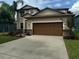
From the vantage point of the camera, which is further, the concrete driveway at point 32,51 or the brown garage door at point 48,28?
the brown garage door at point 48,28

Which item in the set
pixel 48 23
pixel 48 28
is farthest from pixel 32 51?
pixel 48 23

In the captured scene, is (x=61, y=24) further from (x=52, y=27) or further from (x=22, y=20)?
(x=22, y=20)

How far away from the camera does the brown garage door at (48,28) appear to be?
83.6ft

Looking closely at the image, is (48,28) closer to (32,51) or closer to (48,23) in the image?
(48,23)

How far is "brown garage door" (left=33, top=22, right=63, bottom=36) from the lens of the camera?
25.5 metres

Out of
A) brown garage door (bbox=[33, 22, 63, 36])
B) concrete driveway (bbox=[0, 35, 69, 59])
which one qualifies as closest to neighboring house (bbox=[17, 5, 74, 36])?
brown garage door (bbox=[33, 22, 63, 36])

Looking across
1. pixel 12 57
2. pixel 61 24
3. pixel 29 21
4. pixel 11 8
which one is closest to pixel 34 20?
pixel 29 21

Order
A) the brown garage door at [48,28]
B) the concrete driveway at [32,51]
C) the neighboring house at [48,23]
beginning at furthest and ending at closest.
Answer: the brown garage door at [48,28], the neighboring house at [48,23], the concrete driveway at [32,51]

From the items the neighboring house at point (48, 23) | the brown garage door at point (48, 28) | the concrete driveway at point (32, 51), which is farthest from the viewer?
the brown garage door at point (48, 28)

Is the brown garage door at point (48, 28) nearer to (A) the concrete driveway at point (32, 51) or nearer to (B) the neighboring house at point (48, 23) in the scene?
(B) the neighboring house at point (48, 23)

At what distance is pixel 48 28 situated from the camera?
26.3 m

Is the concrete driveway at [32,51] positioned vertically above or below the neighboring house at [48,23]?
below

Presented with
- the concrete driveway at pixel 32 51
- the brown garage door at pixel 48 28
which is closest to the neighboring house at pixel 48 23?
the brown garage door at pixel 48 28

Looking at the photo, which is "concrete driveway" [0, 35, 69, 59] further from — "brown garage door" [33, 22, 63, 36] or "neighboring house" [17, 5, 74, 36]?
"neighboring house" [17, 5, 74, 36]
